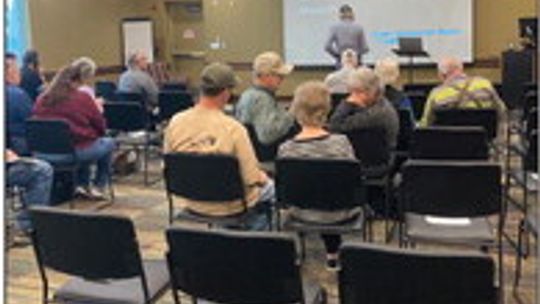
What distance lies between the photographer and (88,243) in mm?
2746

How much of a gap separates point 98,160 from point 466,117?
280cm

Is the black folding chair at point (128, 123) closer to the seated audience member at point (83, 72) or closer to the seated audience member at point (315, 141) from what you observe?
the seated audience member at point (83, 72)

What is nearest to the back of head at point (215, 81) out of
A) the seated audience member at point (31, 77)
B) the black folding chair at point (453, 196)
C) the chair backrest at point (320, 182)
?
the chair backrest at point (320, 182)

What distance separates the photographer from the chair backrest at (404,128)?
16.5 ft

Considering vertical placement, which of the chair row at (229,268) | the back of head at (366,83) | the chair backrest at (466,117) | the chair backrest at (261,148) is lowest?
the chair row at (229,268)

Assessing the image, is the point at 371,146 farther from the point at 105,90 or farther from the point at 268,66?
the point at 105,90

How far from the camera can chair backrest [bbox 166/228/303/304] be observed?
7.97 feet

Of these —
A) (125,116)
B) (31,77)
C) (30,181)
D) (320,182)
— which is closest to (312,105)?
(320,182)

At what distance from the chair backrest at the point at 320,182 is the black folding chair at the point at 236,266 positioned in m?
1.00

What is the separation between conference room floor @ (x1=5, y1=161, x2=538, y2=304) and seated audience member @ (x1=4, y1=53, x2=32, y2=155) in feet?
2.04

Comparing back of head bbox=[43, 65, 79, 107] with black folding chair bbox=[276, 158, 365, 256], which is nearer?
black folding chair bbox=[276, 158, 365, 256]

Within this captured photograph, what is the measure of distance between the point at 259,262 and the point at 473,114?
3075mm

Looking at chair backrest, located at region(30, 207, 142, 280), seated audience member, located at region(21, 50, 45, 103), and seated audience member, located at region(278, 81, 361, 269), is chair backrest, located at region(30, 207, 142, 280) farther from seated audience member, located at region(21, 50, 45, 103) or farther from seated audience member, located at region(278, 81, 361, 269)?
seated audience member, located at region(21, 50, 45, 103)

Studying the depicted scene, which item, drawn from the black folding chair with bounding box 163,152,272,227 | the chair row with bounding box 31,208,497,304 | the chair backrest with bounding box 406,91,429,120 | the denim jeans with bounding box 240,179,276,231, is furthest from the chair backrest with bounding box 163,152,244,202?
the chair backrest with bounding box 406,91,429,120
